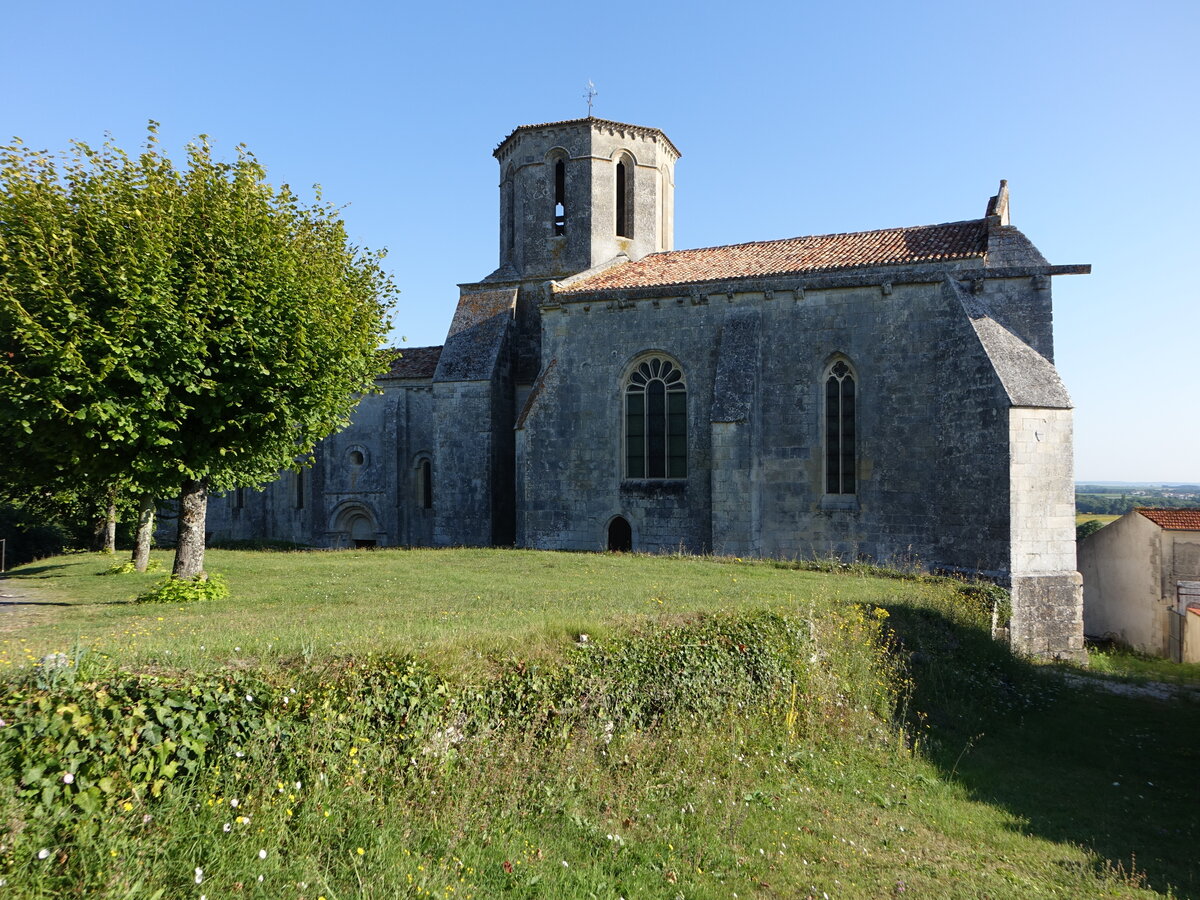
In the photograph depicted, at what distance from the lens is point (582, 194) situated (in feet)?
86.6

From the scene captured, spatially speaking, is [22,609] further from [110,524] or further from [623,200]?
[623,200]

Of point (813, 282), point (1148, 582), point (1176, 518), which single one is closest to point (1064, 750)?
point (813, 282)

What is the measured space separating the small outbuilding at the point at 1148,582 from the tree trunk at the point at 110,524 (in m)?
28.5

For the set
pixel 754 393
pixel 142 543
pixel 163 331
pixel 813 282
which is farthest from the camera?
pixel 754 393

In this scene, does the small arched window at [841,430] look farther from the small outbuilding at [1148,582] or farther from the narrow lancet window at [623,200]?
the small outbuilding at [1148,582]

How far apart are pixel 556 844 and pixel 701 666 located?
2936 mm

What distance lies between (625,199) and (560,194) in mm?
2331

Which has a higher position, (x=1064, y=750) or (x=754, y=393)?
(x=754, y=393)

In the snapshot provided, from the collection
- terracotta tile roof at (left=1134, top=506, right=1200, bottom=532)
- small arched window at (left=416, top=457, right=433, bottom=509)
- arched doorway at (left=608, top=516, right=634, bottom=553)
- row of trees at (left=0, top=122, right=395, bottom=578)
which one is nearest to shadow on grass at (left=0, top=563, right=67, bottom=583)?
row of trees at (left=0, top=122, right=395, bottom=578)

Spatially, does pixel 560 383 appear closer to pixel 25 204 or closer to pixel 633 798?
pixel 25 204

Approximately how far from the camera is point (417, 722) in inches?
232

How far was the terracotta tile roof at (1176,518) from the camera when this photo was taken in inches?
955

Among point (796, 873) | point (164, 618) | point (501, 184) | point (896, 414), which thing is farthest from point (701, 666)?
point (501, 184)

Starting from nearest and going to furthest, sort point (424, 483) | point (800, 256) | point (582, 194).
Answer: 1. point (800, 256)
2. point (582, 194)
3. point (424, 483)
